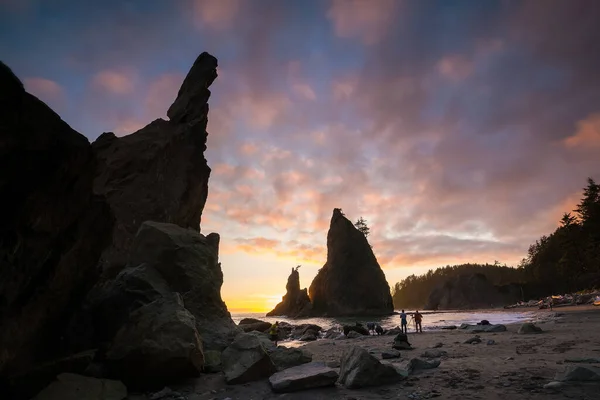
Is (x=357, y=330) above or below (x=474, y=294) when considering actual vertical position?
above

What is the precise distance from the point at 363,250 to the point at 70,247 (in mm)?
93717

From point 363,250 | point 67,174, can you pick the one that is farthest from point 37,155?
point 363,250

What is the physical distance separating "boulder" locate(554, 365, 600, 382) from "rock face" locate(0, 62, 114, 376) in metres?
10.8

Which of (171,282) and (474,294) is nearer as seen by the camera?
(171,282)

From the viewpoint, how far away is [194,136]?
123 ft

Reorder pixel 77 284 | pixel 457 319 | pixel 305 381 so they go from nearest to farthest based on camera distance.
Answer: pixel 305 381 < pixel 77 284 < pixel 457 319

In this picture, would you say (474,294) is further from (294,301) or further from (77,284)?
(77,284)

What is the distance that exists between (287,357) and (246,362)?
2025mm

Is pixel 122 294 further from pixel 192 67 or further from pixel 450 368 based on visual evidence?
pixel 192 67

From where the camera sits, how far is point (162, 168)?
1296 inches

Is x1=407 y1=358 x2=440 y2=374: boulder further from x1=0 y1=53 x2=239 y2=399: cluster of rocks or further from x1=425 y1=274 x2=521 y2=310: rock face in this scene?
x1=425 y1=274 x2=521 y2=310: rock face

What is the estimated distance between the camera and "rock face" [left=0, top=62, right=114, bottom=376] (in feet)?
19.1

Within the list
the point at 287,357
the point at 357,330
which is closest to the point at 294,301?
the point at 357,330

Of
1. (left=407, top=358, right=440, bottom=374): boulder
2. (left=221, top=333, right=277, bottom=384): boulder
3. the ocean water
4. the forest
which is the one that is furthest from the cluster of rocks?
the forest
